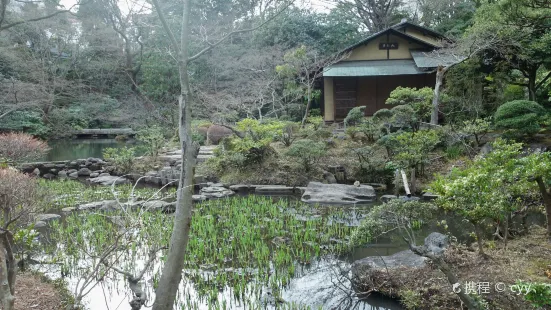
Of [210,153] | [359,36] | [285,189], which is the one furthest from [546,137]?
[359,36]

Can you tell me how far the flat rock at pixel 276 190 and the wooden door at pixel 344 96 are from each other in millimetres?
8070

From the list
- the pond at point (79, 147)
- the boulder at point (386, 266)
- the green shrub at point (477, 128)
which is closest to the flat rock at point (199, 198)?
the boulder at point (386, 266)

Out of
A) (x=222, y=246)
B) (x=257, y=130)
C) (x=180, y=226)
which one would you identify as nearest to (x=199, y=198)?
(x=257, y=130)

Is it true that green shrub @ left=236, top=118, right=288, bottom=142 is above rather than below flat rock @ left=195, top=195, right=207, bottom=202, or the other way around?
above

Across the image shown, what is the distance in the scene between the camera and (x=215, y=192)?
11773mm

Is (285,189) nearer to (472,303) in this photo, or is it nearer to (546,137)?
(546,137)

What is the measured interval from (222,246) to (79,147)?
18.9 m

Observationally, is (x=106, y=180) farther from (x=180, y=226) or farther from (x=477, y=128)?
(x=477, y=128)

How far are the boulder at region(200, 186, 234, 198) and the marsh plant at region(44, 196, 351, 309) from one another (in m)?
1.81

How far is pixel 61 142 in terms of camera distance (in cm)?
2433

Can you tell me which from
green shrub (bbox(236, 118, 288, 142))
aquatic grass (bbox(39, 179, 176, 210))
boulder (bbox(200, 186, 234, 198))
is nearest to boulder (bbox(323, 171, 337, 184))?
green shrub (bbox(236, 118, 288, 142))

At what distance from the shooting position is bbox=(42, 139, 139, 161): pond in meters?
19.3

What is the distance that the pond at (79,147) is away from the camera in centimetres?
1934

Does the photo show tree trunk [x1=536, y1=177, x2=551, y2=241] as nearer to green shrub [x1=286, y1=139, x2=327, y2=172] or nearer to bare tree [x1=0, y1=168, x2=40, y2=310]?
bare tree [x1=0, y1=168, x2=40, y2=310]
